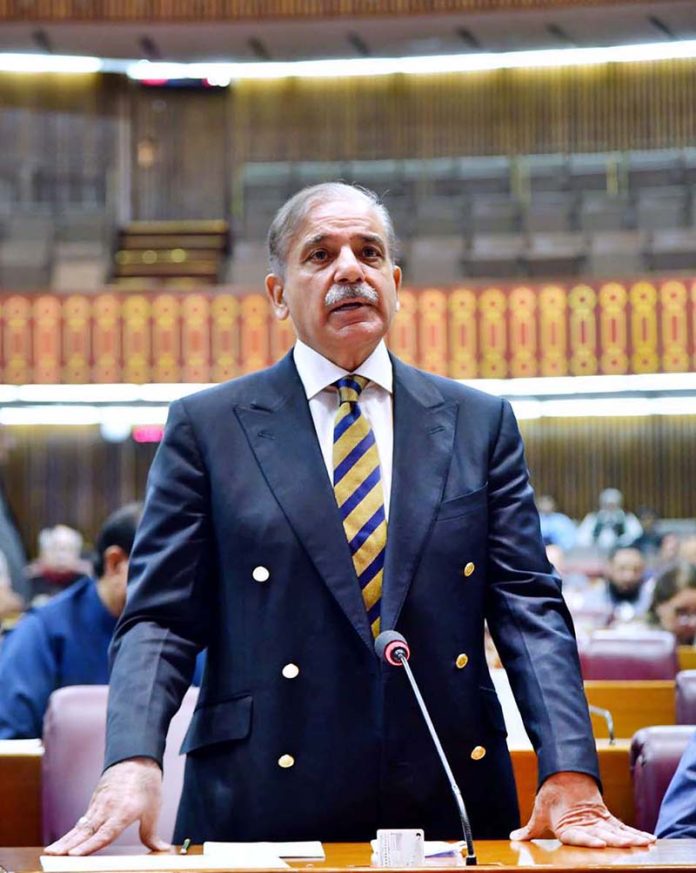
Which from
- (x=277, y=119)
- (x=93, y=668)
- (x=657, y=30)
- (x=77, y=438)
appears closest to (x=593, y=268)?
(x=657, y=30)

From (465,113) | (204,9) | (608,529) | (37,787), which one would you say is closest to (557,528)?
(608,529)

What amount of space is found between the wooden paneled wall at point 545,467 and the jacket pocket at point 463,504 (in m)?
12.8

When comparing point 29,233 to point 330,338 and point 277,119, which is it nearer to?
point 277,119

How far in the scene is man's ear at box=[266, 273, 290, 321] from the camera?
2.46 meters

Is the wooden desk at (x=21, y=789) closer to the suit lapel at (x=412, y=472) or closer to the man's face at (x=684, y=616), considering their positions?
the suit lapel at (x=412, y=472)

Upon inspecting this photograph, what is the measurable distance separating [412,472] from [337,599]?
242mm

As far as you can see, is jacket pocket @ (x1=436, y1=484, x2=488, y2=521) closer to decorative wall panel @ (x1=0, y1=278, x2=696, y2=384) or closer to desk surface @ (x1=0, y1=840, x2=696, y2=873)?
desk surface @ (x1=0, y1=840, x2=696, y2=873)

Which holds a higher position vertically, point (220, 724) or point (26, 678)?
point (220, 724)

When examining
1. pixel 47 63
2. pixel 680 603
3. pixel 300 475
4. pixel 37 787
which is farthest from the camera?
pixel 47 63

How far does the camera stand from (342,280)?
231 cm

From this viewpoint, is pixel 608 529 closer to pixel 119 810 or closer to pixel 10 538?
pixel 10 538

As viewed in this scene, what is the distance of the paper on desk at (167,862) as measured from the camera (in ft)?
5.67

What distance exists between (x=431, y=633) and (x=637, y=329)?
1152 centimetres

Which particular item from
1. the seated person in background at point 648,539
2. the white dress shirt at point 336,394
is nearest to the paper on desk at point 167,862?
the white dress shirt at point 336,394
